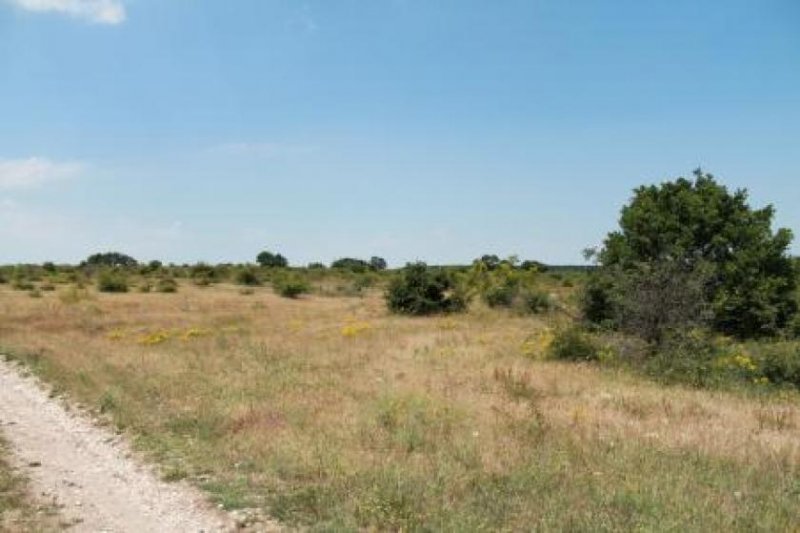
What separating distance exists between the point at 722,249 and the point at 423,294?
1348 centimetres

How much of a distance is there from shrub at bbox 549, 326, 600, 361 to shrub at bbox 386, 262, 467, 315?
569 inches

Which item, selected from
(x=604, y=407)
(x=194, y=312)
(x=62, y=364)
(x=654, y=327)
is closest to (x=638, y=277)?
(x=654, y=327)

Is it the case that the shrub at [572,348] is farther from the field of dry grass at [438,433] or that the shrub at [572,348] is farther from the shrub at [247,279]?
the shrub at [247,279]

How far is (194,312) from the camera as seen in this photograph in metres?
33.2

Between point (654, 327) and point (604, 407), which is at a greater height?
point (654, 327)

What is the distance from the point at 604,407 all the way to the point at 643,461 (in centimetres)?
353

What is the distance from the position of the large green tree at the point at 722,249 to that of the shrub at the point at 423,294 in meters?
10.6

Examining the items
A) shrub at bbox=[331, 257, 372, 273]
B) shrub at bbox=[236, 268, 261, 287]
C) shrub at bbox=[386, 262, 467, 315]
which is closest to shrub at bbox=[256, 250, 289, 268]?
shrub at bbox=[331, 257, 372, 273]

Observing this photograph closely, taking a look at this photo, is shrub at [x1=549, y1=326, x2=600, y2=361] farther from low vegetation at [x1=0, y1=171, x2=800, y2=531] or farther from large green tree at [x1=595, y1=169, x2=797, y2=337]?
large green tree at [x1=595, y1=169, x2=797, y2=337]

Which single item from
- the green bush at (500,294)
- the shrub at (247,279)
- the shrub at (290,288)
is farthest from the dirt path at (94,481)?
the shrub at (247,279)

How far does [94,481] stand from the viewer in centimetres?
867

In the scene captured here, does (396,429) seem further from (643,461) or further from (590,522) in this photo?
(590,522)

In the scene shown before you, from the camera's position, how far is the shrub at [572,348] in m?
17.5

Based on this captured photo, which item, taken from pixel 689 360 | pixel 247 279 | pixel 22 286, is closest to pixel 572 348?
pixel 689 360
